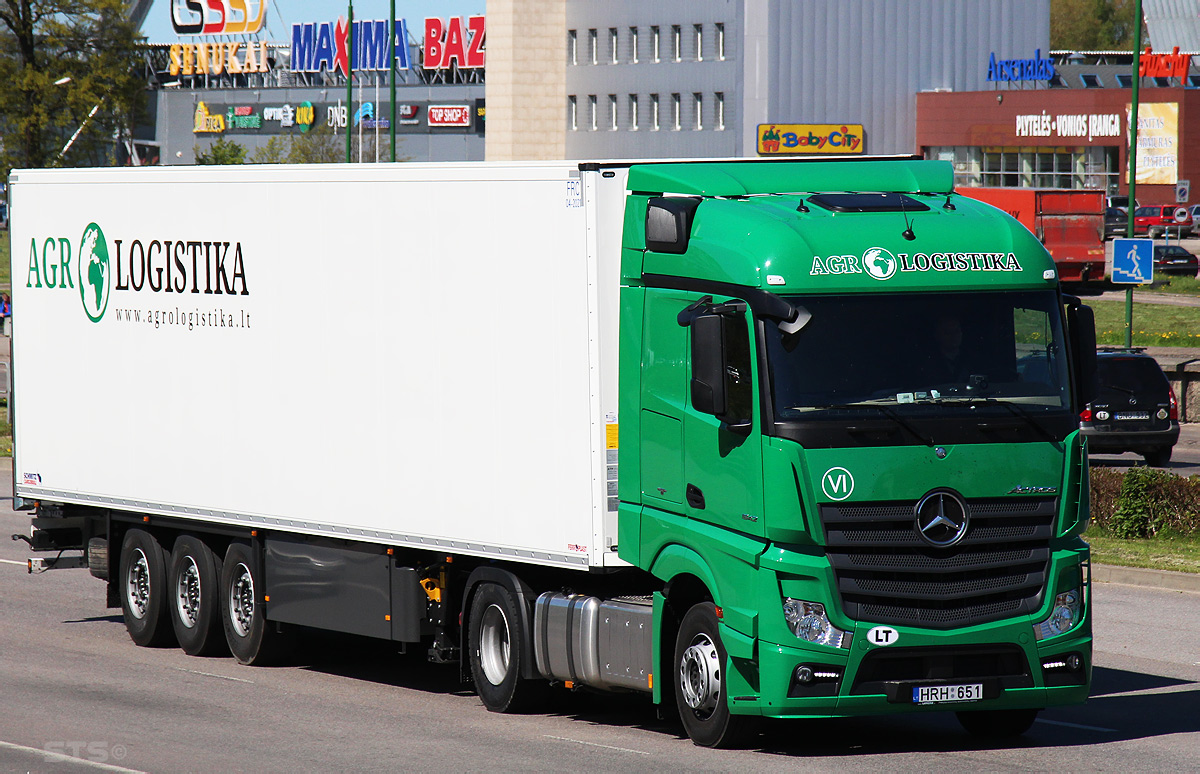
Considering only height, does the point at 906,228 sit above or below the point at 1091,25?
below

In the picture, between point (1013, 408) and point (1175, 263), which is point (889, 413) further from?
point (1175, 263)

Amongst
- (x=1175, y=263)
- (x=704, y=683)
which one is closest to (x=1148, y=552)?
(x=704, y=683)

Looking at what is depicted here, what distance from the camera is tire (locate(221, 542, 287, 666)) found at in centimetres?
1455

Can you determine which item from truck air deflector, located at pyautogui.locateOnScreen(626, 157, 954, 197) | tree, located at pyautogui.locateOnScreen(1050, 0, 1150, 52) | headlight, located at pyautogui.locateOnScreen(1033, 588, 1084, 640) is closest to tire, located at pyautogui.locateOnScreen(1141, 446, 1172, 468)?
truck air deflector, located at pyautogui.locateOnScreen(626, 157, 954, 197)

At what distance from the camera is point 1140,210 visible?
79.6 m

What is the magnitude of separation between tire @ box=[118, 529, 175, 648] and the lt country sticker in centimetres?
764

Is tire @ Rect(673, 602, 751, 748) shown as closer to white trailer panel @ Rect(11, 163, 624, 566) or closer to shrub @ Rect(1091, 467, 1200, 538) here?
white trailer panel @ Rect(11, 163, 624, 566)

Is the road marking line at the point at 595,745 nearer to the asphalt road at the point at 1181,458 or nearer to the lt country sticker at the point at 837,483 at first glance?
the lt country sticker at the point at 837,483

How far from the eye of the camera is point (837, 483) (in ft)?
32.9

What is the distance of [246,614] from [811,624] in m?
6.32

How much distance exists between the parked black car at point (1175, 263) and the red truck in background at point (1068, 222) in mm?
5849

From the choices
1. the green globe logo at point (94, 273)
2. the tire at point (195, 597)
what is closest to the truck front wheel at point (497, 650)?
the tire at point (195, 597)

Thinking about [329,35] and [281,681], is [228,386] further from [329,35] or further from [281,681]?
[329,35]

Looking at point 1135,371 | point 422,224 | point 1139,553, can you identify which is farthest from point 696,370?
point 1135,371
